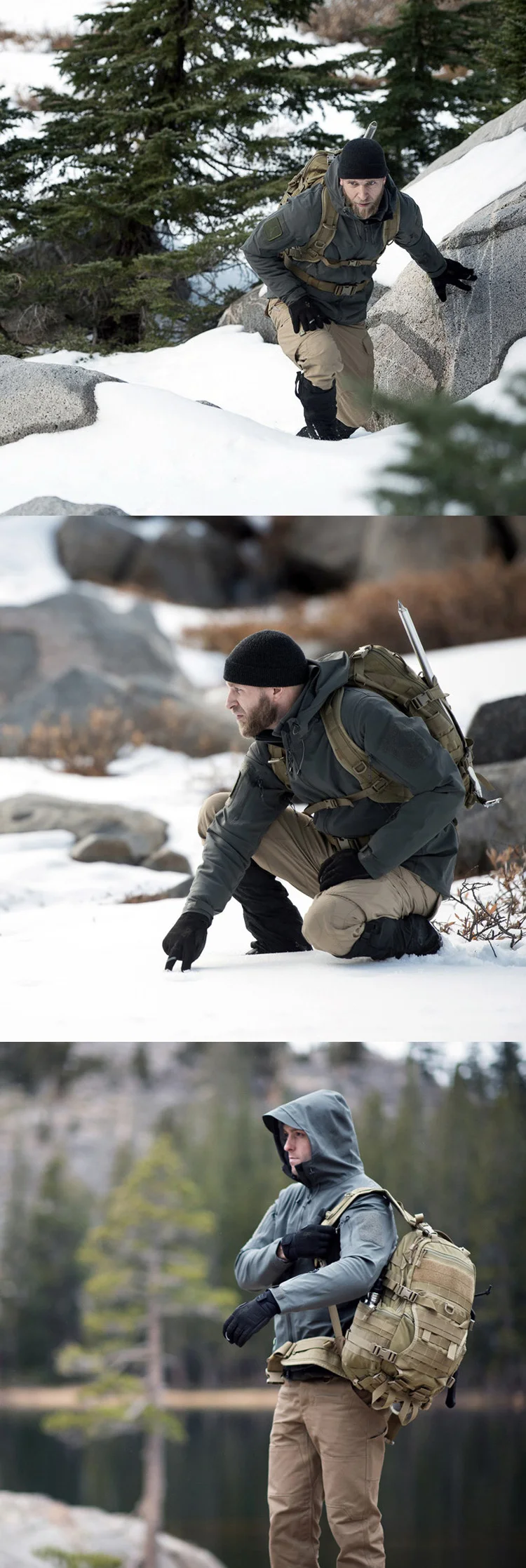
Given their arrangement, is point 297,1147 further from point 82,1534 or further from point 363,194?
point 363,194

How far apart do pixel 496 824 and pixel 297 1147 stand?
→ 1.96 meters

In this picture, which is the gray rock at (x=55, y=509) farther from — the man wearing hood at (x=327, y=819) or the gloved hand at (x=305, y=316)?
the man wearing hood at (x=327, y=819)

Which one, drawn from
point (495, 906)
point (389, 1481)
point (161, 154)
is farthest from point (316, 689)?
point (161, 154)

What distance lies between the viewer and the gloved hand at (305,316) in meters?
4.91

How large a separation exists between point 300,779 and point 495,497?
126 centimetres

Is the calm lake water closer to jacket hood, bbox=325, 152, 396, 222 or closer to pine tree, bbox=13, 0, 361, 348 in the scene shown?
jacket hood, bbox=325, 152, 396, 222

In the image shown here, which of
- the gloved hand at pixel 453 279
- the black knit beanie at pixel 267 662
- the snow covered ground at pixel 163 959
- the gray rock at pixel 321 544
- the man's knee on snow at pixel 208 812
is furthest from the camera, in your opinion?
the gloved hand at pixel 453 279

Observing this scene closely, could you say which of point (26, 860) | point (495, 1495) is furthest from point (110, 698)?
point (495, 1495)

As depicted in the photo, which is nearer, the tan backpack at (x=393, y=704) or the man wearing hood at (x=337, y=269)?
the tan backpack at (x=393, y=704)

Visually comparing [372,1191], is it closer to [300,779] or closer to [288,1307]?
[288,1307]

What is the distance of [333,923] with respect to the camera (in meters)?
3.11

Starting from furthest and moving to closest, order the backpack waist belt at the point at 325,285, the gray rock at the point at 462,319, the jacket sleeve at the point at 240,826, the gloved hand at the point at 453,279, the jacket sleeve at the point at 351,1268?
the gray rock at the point at 462,319, the gloved hand at the point at 453,279, the backpack waist belt at the point at 325,285, the jacket sleeve at the point at 240,826, the jacket sleeve at the point at 351,1268

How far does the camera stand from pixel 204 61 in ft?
33.1

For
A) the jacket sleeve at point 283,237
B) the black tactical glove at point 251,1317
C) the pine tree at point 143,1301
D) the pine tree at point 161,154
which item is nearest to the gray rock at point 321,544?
the jacket sleeve at point 283,237
